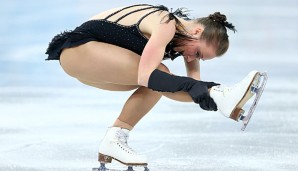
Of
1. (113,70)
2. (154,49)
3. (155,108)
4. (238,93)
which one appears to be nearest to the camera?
(238,93)

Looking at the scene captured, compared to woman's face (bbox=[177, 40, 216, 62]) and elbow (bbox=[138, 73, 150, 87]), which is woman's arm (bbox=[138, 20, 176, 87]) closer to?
elbow (bbox=[138, 73, 150, 87])

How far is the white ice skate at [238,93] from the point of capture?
10.4 ft

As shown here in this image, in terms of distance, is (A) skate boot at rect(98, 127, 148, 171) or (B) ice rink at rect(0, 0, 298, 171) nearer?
(A) skate boot at rect(98, 127, 148, 171)

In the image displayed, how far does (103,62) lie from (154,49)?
41cm

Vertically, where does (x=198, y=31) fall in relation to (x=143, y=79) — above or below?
above

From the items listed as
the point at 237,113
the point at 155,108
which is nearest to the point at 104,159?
the point at 237,113

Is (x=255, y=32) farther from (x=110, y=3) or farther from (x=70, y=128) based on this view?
(x=70, y=128)

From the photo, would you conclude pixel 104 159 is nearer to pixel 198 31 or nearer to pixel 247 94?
pixel 198 31

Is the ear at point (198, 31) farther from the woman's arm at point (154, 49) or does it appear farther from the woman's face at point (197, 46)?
the woman's arm at point (154, 49)

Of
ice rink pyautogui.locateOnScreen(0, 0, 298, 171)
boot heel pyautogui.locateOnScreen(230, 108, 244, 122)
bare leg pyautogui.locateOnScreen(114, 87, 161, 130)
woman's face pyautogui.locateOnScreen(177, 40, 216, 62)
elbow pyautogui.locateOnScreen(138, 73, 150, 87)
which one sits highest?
woman's face pyautogui.locateOnScreen(177, 40, 216, 62)

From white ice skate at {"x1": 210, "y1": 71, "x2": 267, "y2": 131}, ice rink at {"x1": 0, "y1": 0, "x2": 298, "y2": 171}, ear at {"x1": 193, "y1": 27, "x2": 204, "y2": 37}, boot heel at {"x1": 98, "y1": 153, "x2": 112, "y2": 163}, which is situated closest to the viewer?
white ice skate at {"x1": 210, "y1": 71, "x2": 267, "y2": 131}

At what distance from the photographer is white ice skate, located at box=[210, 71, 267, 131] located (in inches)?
124

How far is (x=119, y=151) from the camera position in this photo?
3766 millimetres

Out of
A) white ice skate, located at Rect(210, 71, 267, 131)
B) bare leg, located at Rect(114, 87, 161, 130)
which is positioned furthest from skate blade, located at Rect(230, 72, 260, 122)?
bare leg, located at Rect(114, 87, 161, 130)
